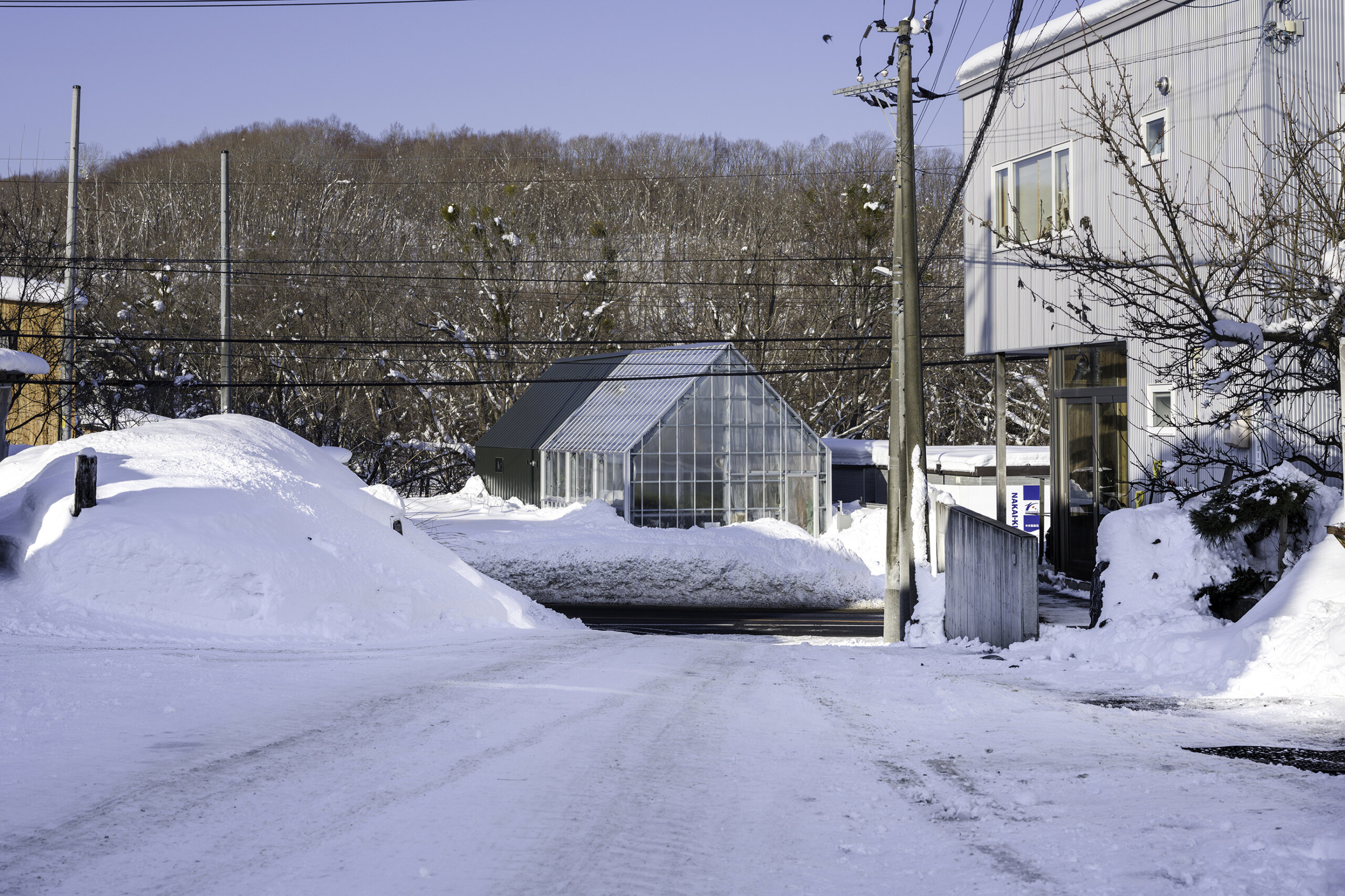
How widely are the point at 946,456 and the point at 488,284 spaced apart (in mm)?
23934

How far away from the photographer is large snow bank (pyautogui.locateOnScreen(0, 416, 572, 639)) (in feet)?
40.4

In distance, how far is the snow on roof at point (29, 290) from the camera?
30.6 metres

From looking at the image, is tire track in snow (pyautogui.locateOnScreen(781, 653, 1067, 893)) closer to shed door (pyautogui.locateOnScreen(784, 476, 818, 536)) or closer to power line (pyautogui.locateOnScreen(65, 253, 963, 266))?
shed door (pyautogui.locateOnScreen(784, 476, 818, 536))

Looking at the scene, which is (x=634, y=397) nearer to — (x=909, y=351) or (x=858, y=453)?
(x=858, y=453)

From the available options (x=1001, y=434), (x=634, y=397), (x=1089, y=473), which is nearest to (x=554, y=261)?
(x=634, y=397)

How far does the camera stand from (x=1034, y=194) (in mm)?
16578

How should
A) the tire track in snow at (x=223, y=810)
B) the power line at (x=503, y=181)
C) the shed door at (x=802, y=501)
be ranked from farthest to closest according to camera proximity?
1. the power line at (x=503, y=181)
2. the shed door at (x=802, y=501)
3. the tire track in snow at (x=223, y=810)

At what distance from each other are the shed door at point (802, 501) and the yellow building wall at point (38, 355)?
20909 mm

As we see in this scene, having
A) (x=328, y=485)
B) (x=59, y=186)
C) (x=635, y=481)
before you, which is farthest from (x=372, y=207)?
(x=328, y=485)

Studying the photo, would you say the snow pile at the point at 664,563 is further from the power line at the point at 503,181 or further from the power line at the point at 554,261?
the power line at the point at 503,181

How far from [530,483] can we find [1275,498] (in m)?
30.0

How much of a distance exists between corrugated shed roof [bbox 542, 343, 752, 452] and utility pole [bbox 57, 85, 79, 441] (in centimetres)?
1440

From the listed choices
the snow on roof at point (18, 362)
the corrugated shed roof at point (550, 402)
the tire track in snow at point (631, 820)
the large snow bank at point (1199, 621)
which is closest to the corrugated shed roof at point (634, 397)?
the corrugated shed roof at point (550, 402)

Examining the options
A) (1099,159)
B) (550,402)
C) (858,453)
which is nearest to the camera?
(1099,159)
